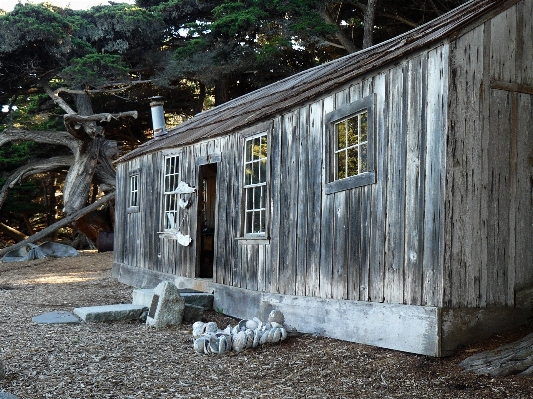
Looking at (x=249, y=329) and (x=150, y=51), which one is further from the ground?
(x=150, y=51)

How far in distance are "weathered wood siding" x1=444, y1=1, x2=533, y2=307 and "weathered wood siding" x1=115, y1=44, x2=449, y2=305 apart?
17 centimetres

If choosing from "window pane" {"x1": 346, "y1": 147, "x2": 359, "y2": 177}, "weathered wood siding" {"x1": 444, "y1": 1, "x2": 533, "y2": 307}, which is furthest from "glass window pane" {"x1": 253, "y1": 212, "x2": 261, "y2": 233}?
"weathered wood siding" {"x1": 444, "y1": 1, "x2": 533, "y2": 307}

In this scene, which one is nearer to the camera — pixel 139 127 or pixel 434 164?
pixel 434 164

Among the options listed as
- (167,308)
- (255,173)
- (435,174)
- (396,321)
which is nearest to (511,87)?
(435,174)

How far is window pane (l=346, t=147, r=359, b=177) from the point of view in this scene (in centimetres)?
748

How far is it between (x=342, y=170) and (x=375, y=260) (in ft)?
4.28

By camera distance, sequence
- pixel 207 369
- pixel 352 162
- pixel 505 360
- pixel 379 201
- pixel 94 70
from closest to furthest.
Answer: pixel 505 360
pixel 207 369
pixel 379 201
pixel 352 162
pixel 94 70

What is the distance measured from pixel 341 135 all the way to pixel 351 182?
70cm

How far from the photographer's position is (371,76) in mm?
7180

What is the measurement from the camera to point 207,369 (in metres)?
6.70

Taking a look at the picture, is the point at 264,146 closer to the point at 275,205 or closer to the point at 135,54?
the point at 275,205

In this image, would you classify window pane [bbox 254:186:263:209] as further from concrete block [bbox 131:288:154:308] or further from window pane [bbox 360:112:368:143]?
window pane [bbox 360:112:368:143]

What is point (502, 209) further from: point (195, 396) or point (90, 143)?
point (90, 143)

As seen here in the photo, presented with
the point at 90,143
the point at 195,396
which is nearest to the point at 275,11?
the point at 90,143
